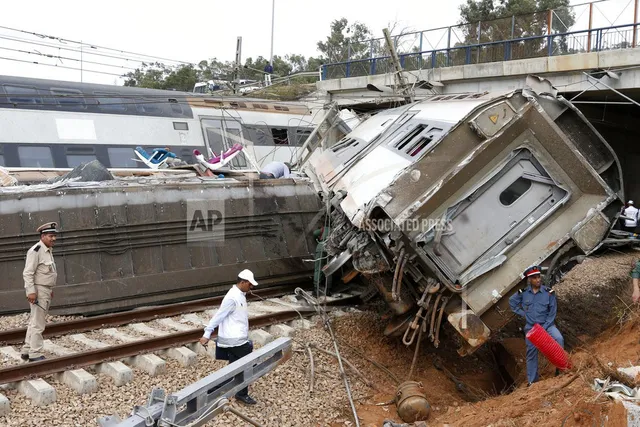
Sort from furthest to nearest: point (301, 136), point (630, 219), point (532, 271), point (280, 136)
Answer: point (301, 136) < point (280, 136) < point (630, 219) < point (532, 271)

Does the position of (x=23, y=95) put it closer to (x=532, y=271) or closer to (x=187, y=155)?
(x=187, y=155)

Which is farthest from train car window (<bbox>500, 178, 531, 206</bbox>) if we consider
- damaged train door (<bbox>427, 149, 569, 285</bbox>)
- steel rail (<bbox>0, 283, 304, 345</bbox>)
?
steel rail (<bbox>0, 283, 304, 345</bbox>)

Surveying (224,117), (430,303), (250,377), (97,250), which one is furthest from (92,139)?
(250,377)

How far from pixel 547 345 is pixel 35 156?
14.0 meters

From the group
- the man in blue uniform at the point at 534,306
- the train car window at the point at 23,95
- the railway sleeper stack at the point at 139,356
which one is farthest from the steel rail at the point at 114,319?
the train car window at the point at 23,95

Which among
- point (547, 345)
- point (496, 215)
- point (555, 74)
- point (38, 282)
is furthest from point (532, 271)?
point (555, 74)

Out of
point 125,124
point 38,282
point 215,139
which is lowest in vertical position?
point 38,282

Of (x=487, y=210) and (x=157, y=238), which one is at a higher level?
(x=487, y=210)

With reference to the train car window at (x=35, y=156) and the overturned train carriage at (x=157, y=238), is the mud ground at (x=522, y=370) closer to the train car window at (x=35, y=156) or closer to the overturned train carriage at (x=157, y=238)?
the overturned train carriage at (x=157, y=238)

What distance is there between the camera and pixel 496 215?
7.44 metres

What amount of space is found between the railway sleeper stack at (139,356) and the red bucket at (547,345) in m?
3.42

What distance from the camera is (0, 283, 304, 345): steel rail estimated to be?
802 centimetres

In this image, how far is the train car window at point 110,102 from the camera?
17.8m

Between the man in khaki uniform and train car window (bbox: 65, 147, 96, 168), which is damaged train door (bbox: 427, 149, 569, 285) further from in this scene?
train car window (bbox: 65, 147, 96, 168)
